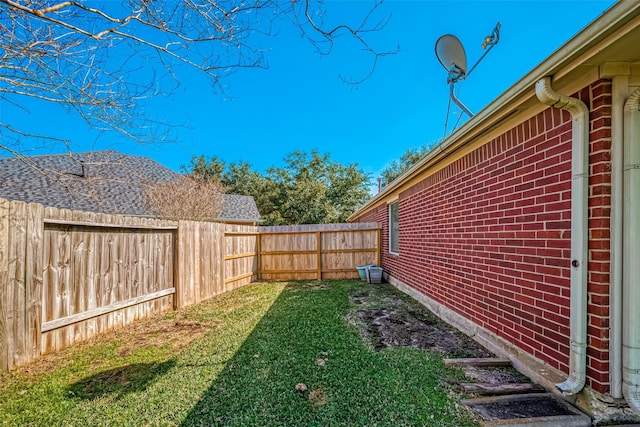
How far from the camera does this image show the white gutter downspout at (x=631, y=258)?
195cm

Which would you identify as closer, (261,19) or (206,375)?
(261,19)

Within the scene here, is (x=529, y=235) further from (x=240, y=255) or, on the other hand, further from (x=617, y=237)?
(x=240, y=255)

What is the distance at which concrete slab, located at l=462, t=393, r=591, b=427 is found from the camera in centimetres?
198

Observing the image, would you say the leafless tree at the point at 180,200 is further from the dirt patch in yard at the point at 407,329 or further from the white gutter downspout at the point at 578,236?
the white gutter downspout at the point at 578,236

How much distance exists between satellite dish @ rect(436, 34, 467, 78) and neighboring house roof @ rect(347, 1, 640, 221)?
2.07 metres

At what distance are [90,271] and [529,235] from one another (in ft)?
17.3

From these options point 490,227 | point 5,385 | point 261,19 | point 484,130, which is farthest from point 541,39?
point 5,385

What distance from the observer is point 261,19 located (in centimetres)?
260

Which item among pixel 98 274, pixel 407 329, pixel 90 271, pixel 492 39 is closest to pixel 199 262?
pixel 98 274

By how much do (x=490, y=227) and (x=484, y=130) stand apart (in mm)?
1118

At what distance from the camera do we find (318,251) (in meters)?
9.18

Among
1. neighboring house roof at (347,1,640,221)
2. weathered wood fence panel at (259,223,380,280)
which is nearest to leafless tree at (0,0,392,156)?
neighboring house roof at (347,1,640,221)

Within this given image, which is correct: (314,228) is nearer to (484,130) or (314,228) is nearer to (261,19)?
(484,130)

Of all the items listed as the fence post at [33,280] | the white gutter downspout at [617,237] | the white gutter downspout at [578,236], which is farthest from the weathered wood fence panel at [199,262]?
the white gutter downspout at [617,237]
